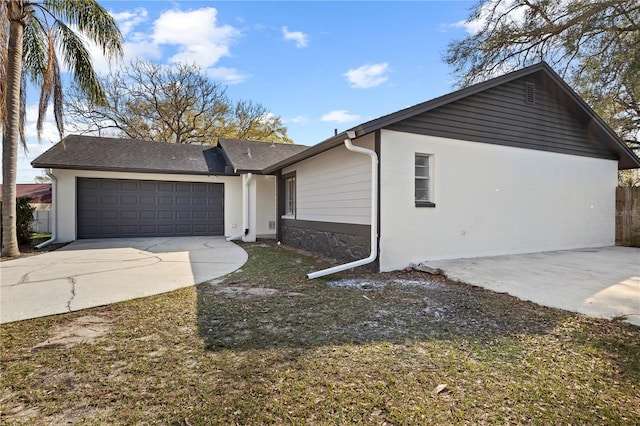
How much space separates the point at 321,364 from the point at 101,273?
547 cm

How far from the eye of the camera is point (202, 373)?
2.63 meters

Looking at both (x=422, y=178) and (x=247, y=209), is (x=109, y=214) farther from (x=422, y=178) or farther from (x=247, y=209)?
(x=422, y=178)

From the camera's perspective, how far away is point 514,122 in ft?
26.4

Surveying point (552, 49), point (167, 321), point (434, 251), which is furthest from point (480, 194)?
point (552, 49)

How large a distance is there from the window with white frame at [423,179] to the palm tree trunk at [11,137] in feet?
32.1

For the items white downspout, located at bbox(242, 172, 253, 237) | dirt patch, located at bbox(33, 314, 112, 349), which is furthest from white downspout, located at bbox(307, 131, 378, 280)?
white downspout, located at bbox(242, 172, 253, 237)

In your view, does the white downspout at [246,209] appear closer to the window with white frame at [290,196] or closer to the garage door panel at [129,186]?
the window with white frame at [290,196]

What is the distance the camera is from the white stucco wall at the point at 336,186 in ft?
22.4

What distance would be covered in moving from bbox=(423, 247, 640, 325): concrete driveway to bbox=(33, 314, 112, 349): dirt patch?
199 inches

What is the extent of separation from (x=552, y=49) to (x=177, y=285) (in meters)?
14.6

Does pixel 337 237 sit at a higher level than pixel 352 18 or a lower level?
lower

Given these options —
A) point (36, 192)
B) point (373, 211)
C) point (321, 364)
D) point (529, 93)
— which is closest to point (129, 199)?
point (373, 211)

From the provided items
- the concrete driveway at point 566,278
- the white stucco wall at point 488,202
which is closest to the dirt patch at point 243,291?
the white stucco wall at point 488,202

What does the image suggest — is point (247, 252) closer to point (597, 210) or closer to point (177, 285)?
point (177, 285)
